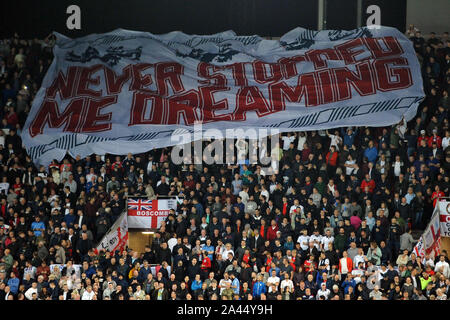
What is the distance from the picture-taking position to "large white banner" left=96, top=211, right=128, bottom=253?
17.6 m

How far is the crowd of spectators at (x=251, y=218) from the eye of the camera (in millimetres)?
15719

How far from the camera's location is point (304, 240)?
16.9 m

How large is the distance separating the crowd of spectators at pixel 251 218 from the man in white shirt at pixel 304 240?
38 mm

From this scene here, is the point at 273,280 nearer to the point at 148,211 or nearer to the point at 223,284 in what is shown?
the point at 223,284

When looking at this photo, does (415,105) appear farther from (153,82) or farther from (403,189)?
(153,82)

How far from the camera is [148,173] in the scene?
1986 cm

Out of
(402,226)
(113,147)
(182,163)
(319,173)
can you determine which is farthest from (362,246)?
(113,147)

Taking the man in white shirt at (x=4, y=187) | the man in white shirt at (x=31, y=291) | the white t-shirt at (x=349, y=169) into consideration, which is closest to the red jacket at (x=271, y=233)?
the white t-shirt at (x=349, y=169)

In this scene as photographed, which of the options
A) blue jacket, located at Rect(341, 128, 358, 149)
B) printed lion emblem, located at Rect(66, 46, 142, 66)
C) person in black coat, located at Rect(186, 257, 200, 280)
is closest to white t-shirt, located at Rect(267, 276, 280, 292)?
person in black coat, located at Rect(186, 257, 200, 280)

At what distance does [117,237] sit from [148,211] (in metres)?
1.00

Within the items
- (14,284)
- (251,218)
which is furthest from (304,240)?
(14,284)

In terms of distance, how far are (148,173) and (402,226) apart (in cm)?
652

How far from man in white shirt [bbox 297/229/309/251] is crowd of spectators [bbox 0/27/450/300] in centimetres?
4

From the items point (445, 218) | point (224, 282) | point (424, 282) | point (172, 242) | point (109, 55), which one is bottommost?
point (224, 282)
